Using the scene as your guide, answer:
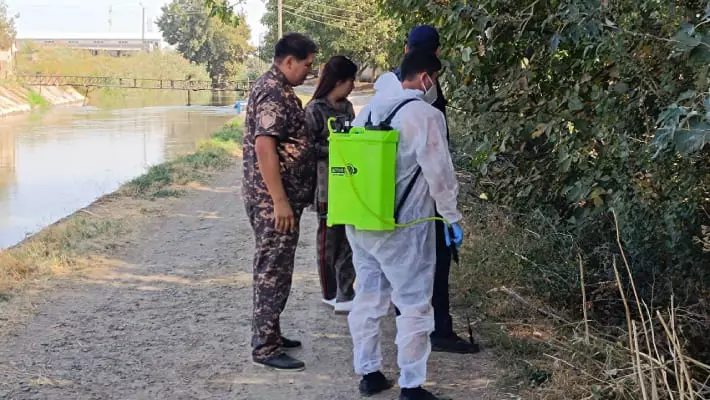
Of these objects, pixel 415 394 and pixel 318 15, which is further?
pixel 318 15

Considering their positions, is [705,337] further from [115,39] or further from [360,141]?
[115,39]

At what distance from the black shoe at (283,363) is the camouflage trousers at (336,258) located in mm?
1089

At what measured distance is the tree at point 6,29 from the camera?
5831cm

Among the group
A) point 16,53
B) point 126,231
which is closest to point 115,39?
point 16,53

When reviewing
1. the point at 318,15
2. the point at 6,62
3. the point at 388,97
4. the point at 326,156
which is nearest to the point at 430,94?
the point at 388,97

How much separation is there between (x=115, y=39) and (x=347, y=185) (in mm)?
147186

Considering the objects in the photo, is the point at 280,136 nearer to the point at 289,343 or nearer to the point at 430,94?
the point at 430,94

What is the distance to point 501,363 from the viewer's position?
438 cm

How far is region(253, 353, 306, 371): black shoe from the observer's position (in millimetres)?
4355

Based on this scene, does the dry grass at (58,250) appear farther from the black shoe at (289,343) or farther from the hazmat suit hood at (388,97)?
the hazmat suit hood at (388,97)

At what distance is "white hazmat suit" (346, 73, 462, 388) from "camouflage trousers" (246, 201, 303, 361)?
540 mm

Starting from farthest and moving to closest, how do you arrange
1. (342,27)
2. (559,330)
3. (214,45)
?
(214,45), (342,27), (559,330)

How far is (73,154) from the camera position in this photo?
24078 millimetres

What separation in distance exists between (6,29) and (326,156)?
6347cm
